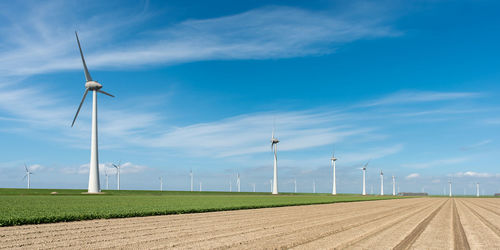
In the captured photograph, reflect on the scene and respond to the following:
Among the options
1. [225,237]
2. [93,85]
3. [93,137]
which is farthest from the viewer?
[93,85]

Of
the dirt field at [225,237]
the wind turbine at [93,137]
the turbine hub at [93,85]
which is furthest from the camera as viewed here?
the turbine hub at [93,85]

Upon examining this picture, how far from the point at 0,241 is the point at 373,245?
49.1 feet

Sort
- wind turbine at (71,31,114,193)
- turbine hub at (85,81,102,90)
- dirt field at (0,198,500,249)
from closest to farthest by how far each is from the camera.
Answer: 1. dirt field at (0,198,500,249)
2. wind turbine at (71,31,114,193)
3. turbine hub at (85,81,102,90)

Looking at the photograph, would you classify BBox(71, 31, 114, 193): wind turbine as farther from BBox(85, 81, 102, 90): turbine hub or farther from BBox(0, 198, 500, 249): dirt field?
BBox(0, 198, 500, 249): dirt field

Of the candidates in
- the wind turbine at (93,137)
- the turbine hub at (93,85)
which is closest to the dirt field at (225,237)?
the wind turbine at (93,137)

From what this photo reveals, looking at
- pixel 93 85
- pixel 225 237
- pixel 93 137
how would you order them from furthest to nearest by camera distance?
pixel 93 85
pixel 93 137
pixel 225 237

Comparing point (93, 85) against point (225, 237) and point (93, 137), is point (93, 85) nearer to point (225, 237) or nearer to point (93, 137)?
point (93, 137)

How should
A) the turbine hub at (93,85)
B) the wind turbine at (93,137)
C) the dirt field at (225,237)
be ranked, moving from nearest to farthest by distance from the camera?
the dirt field at (225,237), the wind turbine at (93,137), the turbine hub at (93,85)

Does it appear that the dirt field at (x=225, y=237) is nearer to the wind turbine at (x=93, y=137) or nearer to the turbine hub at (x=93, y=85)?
the wind turbine at (x=93, y=137)

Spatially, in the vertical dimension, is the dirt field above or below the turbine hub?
below

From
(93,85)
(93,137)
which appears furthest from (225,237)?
(93,85)

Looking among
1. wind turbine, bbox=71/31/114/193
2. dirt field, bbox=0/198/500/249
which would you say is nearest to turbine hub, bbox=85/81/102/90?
wind turbine, bbox=71/31/114/193

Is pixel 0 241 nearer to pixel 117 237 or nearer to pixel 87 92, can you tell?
pixel 117 237

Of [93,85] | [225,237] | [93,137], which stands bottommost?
[225,237]
